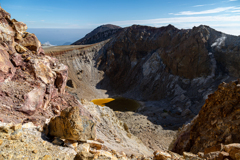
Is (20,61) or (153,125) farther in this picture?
(153,125)

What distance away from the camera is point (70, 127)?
8.32 metres

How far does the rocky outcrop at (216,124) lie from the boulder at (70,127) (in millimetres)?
8728

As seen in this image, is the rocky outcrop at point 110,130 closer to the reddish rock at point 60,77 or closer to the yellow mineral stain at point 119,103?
the reddish rock at point 60,77

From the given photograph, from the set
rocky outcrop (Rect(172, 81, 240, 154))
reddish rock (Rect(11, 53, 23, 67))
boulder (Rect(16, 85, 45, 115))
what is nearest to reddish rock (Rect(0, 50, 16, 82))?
reddish rock (Rect(11, 53, 23, 67))

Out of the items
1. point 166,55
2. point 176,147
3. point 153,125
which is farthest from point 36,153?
point 166,55

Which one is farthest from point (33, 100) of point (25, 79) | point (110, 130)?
point (110, 130)

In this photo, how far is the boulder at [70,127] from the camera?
27.1 ft

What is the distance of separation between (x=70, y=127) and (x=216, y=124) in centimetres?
1089

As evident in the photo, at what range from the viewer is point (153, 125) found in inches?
1147

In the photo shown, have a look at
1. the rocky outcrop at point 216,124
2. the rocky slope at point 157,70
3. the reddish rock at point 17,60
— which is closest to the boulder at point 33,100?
the reddish rock at point 17,60

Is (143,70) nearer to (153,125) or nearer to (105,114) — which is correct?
(153,125)

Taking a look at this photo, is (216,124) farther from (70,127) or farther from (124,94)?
(124,94)

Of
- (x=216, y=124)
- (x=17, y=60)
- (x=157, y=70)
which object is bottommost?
(x=157, y=70)

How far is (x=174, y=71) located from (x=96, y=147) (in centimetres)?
4189
